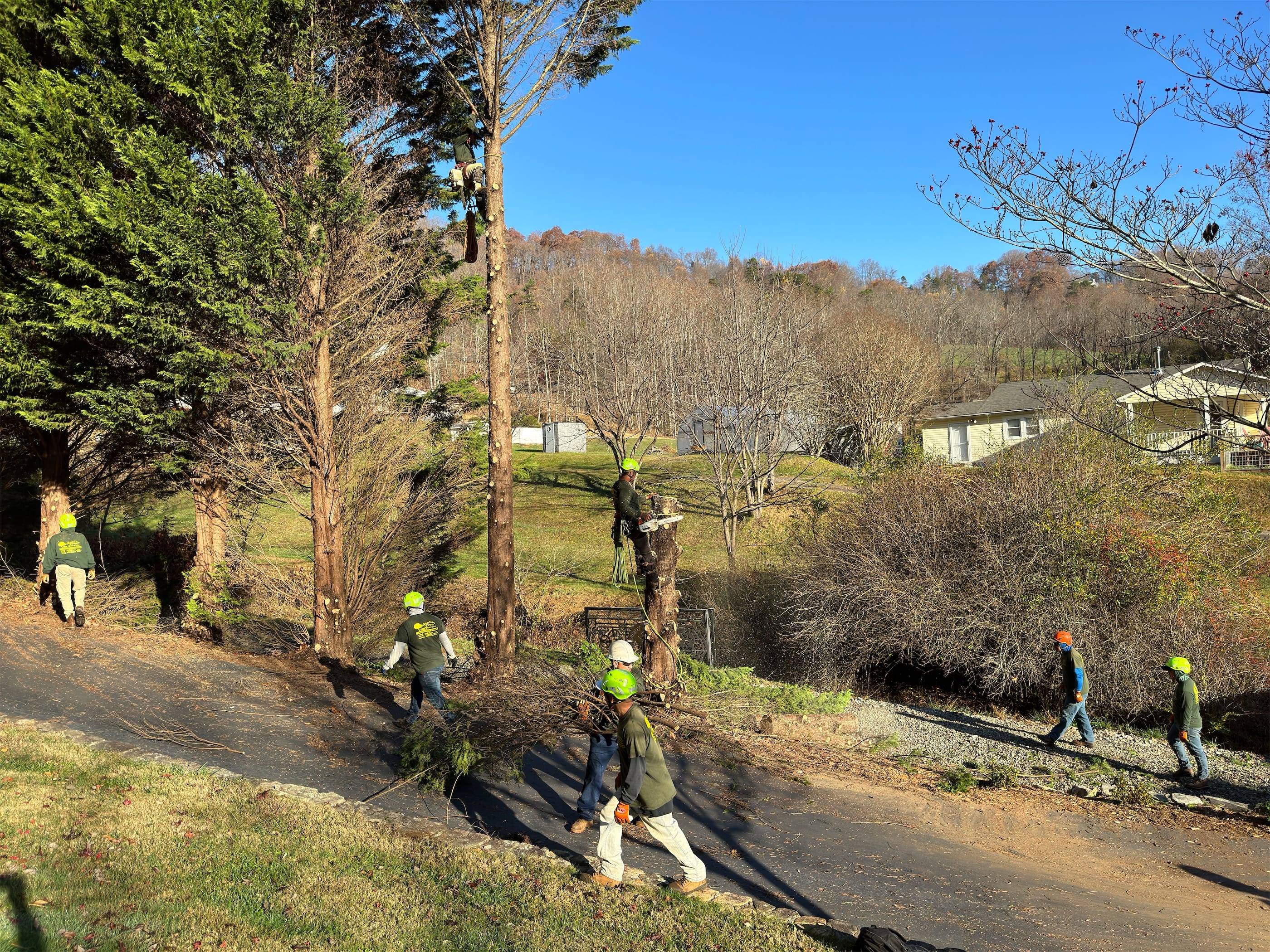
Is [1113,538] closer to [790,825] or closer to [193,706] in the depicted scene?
[790,825]

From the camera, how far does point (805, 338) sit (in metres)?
28.9

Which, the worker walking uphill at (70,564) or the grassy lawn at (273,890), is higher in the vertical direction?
the worker walking uphill at (70,564)

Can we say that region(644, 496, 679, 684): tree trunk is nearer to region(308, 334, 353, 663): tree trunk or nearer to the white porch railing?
the white porch railing

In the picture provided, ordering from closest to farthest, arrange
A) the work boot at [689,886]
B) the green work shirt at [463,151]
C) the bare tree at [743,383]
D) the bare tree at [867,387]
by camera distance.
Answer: the work boot at [689,886], the green work shirt at [463,151], the bare tree at [743,383], the bare tree at [867,387]

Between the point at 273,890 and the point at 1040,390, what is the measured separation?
10.9m

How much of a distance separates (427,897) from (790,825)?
400 cm

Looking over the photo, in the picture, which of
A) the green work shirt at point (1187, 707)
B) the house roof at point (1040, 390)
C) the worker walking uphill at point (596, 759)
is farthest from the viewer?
the green work shirt at point (1187, 707)

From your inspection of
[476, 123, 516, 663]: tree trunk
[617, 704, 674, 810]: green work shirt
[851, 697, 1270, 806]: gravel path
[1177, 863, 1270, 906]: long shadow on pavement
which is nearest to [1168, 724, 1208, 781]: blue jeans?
[851, 697, 1270, 806]: gravel path

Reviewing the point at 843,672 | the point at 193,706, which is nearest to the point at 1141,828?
the point at 843,672

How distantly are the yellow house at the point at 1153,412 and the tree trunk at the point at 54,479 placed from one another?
53.2ft

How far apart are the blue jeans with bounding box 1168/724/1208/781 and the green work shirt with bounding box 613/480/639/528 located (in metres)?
7.60

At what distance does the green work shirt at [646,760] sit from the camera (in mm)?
6008

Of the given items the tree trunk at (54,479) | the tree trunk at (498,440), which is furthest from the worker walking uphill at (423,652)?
the tree trunk at (54,479)

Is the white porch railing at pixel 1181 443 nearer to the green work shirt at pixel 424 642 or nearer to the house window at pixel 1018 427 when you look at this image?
the green work shirt at pixel 424 642
